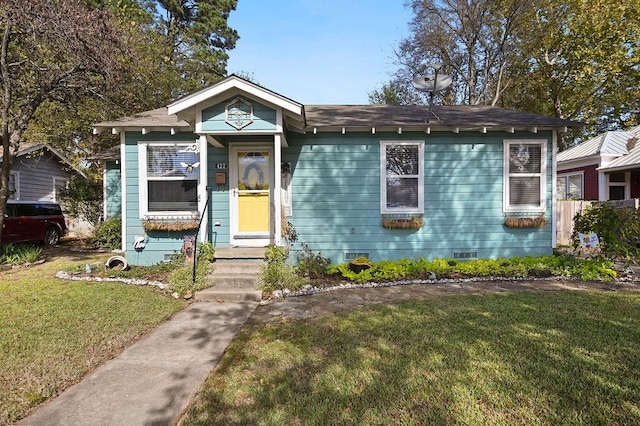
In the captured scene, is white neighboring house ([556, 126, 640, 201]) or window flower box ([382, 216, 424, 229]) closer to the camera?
window flower box ([382, 216, 424, 229])

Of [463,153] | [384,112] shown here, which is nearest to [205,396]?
[463,153]

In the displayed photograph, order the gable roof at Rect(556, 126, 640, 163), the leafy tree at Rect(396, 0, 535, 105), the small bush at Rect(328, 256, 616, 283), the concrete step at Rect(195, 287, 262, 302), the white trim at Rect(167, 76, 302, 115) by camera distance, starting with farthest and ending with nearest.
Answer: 1. the leafy tree at Rect(396, 0, 535, 105)
2. the gable roof at Rect(556, 126, 640, 163)
3. the small bush at Rect(328, 256, 616, 283)
4. the white trim at Rect(167, 76, 302, 115)
5. the concrete step at Rect(195, 287, 262, 302)

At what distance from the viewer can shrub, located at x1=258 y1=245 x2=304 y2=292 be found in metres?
5.86

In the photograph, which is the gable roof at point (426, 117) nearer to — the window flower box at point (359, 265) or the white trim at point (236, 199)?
the white trim at point (236, 199)

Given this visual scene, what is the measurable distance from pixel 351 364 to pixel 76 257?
29.7 ft

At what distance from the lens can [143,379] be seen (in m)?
2.98

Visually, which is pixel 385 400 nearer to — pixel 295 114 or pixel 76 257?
pixel 295 114

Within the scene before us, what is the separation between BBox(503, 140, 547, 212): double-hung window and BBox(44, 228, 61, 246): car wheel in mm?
13608

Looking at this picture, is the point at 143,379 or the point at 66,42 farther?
the point at 66,42

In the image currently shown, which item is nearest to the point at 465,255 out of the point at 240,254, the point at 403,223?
the point at 403,223

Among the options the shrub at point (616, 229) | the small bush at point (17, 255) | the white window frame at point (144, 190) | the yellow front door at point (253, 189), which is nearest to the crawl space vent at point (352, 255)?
the yellow front door at point (253, 189)

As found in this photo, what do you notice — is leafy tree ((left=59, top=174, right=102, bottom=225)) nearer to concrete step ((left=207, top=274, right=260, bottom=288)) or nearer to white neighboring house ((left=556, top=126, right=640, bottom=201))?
concrete step ((left=207, top=274, right=260, bottom=288))

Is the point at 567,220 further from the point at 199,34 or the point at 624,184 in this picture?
the point at 199,34

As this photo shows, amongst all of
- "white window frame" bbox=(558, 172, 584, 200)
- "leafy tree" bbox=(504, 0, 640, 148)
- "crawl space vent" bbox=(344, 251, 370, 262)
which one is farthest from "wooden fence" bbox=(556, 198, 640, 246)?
"leafy tree" bbox=(504, 0, 640, 148)
